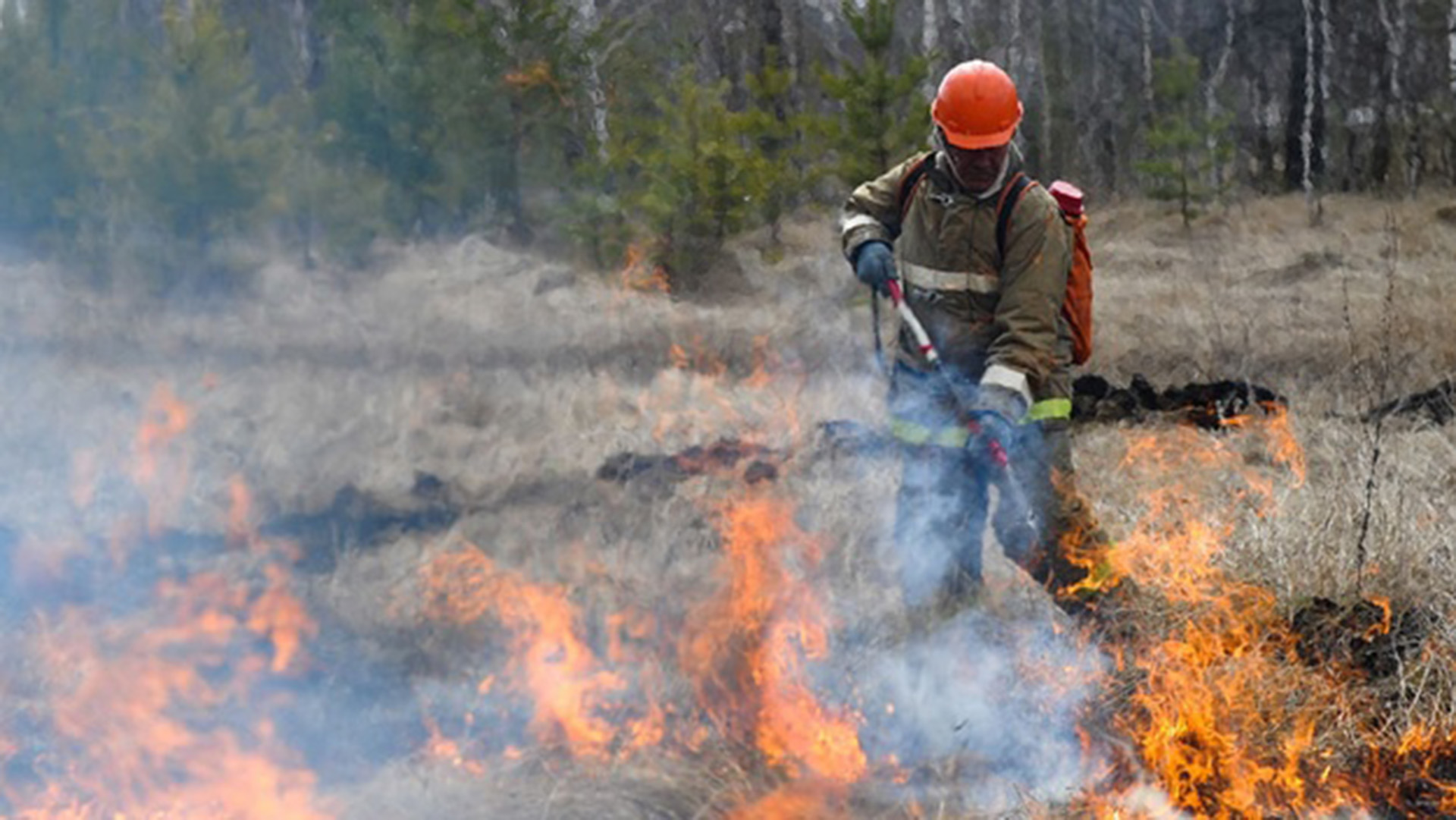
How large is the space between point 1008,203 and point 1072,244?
27cm

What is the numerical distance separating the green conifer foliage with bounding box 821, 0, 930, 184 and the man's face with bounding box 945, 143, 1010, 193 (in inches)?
341

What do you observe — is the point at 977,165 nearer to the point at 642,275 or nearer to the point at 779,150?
the point at 642,275

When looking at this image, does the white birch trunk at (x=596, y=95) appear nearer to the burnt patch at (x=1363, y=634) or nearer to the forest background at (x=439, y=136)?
the forest background at (x=439, y=136)

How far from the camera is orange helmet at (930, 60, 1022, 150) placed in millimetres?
4113

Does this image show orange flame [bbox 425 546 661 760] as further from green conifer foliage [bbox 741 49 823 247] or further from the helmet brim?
green conifer foliage [bbox 741 49 823 247]

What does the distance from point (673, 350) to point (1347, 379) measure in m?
4.90

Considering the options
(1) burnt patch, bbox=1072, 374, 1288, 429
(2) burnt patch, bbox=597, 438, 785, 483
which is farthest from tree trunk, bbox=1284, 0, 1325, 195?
(2) burnt patch, bbox=597, 438, 785, 483

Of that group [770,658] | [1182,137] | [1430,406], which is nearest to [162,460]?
[770,658]

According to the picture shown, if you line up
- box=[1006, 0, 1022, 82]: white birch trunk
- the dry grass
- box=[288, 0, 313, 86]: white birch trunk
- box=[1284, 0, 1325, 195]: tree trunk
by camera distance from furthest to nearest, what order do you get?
box=[1006, 0, 1022, 82]: white birch trunk, box=[288, 0, 313, 86]: white birch trunk, box=[1284, 0, 1325, 195]: tree trunk, the dry grass

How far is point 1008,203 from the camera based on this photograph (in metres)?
4.23

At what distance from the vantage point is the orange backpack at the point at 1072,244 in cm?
424

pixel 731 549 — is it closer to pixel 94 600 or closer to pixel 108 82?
pixel 94 600

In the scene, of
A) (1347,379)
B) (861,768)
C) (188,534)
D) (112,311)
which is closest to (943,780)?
(861,768)

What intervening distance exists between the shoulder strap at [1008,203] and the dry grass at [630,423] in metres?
1.33
